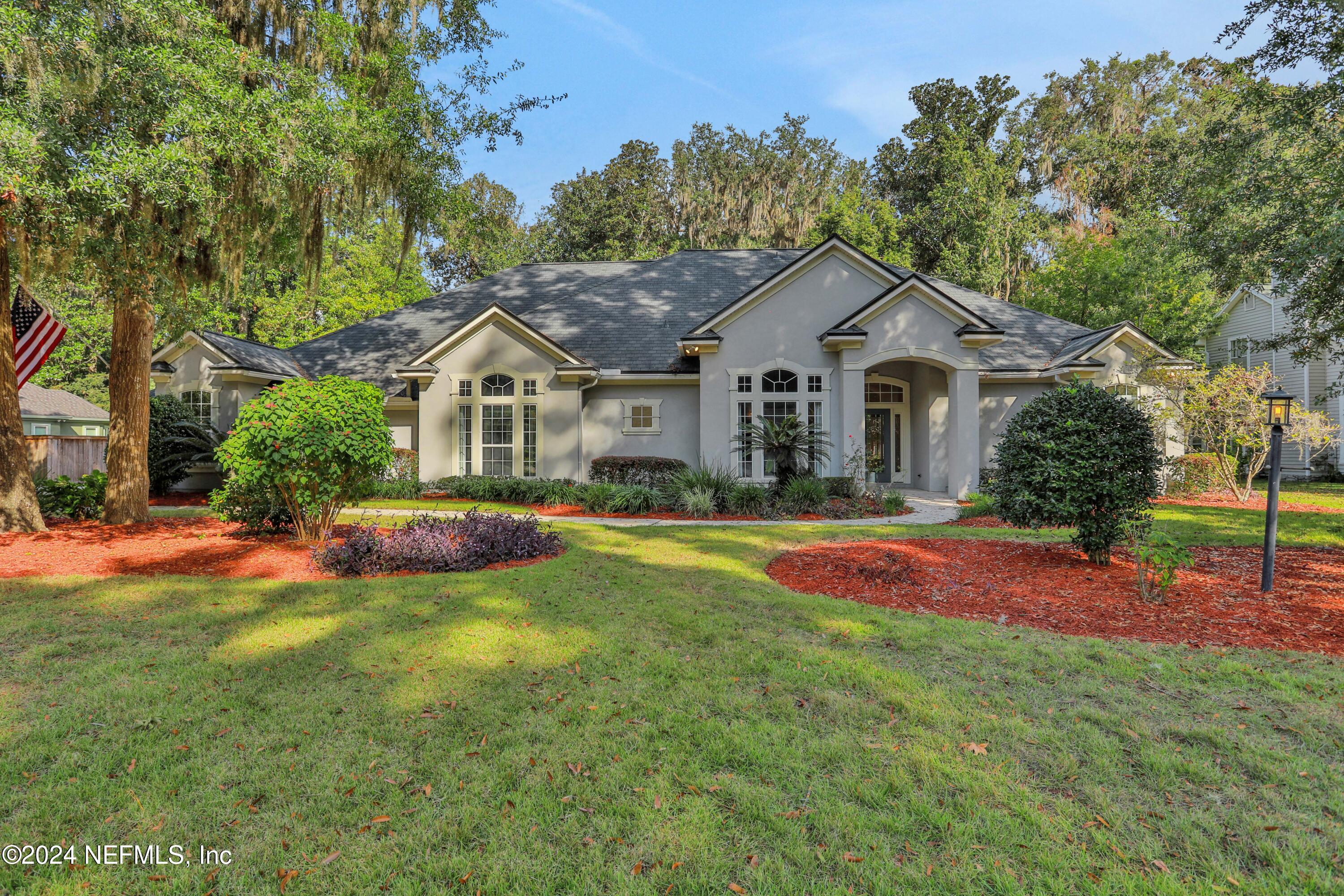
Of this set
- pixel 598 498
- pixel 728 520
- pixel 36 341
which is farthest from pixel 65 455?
pixel 728 520

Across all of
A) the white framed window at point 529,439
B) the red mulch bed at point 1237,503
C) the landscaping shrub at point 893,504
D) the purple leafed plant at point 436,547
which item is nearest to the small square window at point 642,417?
the white framed window at point 529,439

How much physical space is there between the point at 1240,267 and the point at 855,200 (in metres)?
24.8

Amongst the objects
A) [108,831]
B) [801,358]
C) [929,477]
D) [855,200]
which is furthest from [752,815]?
[855,200]

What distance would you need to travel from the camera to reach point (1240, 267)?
899 cm

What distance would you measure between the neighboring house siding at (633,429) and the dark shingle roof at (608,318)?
2.11ft

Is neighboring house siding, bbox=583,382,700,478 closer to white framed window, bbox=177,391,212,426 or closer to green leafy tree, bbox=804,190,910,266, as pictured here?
white framed window, bbox=177,391,212,426

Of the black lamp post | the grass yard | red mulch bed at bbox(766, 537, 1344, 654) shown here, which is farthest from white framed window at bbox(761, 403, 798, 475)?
the grass yard

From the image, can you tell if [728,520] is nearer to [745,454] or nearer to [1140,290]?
[745,454]

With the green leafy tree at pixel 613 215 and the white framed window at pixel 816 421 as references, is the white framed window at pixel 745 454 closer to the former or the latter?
the white framed window at pixel 816 421

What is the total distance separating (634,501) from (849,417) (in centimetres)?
563

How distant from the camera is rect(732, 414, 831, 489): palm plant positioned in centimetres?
1266

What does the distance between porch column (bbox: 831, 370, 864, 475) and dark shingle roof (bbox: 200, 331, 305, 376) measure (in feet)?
47.0

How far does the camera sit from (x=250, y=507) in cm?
A: 820

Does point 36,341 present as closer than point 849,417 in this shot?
Yes
